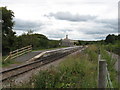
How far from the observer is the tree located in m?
34.2

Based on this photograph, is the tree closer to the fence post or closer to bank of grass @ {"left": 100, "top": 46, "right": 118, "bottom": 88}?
bank of grass @ {"left": 100, "top": 46, "right": 118, "bottom": 88}

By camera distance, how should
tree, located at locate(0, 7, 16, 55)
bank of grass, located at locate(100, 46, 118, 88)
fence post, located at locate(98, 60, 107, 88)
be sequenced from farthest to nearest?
tree, located at locate(0, 7, 16, 55) → bank of grass, located at locate(100, 46, 118, 88) → fence post, located at locate(98, 60, 107, 88)

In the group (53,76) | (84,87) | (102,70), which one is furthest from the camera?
(53,76)

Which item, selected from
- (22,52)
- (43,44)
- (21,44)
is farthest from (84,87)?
(43,44)

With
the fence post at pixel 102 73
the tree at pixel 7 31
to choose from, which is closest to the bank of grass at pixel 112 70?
the fence post at pixel 102 73

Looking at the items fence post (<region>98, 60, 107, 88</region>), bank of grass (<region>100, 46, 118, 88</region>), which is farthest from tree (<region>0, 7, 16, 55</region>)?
fence post (<region>98, 60, 107, 88</region>)

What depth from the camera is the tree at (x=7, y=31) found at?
112 feet

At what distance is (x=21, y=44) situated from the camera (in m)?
37.2

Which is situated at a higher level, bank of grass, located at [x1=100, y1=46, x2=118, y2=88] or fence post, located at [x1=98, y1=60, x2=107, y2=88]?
fence post, located at [x1=98, y1=60, x2=107, y2=88]

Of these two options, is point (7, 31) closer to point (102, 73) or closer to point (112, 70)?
point (112, 70)

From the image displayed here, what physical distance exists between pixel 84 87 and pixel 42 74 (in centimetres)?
190

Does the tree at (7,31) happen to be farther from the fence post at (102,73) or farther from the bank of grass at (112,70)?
the fence post at (102,73)

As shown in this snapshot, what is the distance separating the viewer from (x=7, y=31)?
3741 centimetres

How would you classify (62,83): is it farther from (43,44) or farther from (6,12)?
(43,44)
